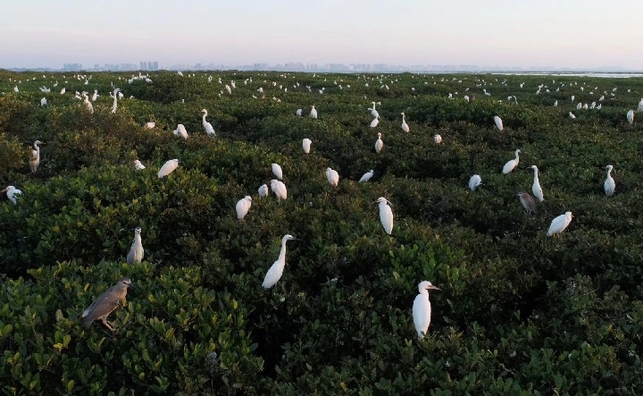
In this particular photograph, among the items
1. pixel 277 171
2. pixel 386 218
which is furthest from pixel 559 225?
pixel 277 171

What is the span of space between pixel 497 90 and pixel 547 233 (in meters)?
26.1

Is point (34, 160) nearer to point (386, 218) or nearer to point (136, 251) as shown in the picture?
point (136, 251)

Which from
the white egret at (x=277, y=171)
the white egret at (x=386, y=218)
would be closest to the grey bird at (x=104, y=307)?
the white egret at (x=386, y=218)

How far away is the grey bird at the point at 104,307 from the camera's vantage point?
12.5 ft

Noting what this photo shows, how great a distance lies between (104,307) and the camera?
3850mm

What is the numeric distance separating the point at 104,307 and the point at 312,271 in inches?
89.4

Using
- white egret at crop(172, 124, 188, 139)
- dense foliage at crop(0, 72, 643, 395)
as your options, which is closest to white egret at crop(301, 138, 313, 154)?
dense foliage at crop(0, 72, 643, 395)

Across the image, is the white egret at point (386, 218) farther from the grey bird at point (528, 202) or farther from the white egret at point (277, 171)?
the white egret at point (277, 171)

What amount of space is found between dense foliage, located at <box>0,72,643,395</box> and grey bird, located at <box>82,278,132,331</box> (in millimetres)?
78

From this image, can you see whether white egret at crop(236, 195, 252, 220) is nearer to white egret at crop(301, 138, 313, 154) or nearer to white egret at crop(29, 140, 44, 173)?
Result: white egret at crop(301, 138, 313, 154)

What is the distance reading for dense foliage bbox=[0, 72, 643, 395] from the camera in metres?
3.73

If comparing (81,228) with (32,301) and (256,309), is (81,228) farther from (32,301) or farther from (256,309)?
(256,309)

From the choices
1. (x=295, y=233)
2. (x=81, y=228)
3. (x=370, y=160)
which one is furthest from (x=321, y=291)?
(x=370, y=160)

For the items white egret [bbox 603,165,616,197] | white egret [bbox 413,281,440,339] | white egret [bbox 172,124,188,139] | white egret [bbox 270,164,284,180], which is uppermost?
white egret [bbox 172,124,188,139]
